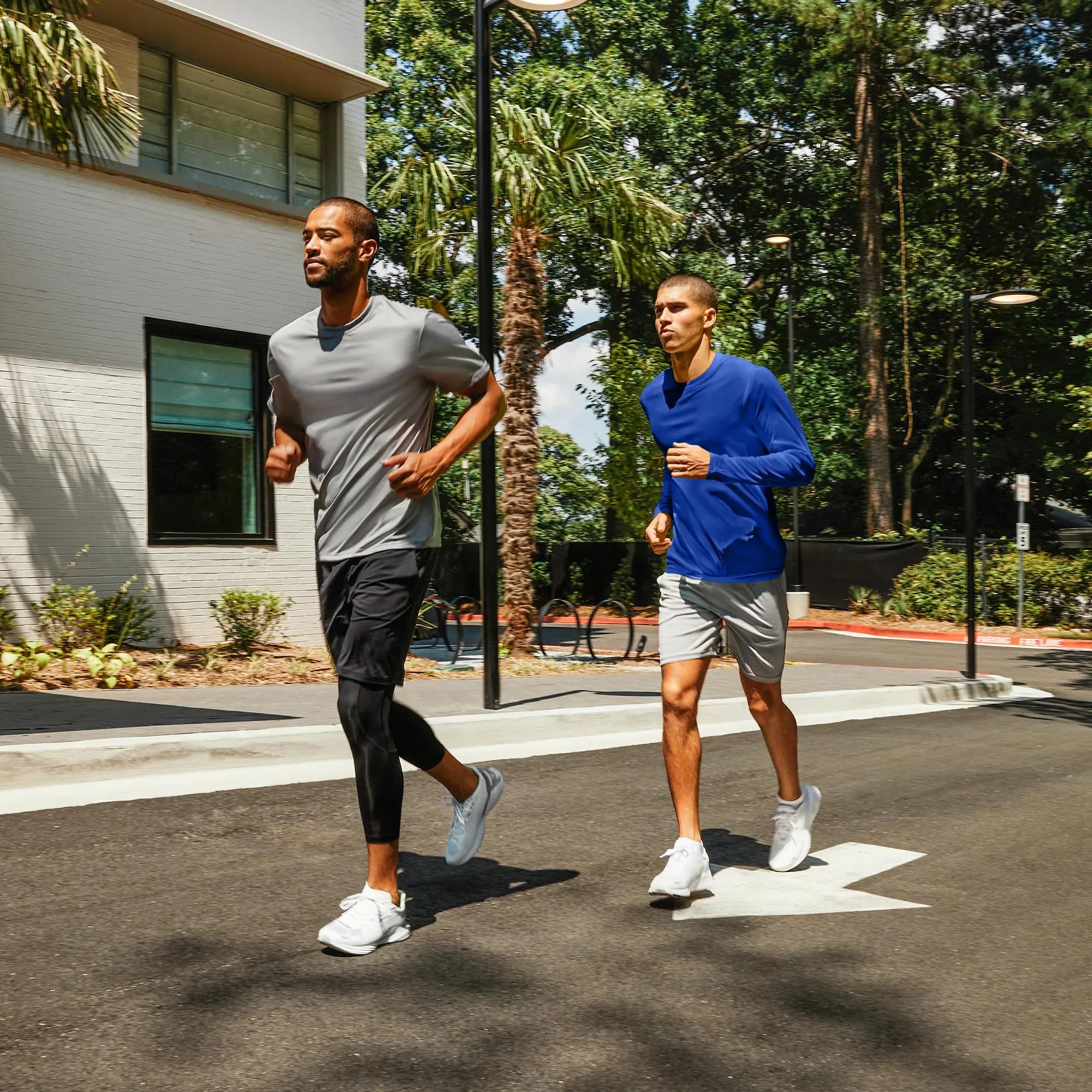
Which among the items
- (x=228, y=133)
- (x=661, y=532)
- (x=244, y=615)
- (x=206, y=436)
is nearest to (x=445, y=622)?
(x=244, y=615)

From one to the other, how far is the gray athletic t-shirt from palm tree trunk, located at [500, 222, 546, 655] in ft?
35.2

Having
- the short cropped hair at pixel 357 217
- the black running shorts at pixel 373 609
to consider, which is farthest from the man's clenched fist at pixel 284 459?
the short cropped hair at pixel 357 217

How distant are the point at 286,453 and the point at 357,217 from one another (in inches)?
30.2

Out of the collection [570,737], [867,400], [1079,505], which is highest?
[867,400]

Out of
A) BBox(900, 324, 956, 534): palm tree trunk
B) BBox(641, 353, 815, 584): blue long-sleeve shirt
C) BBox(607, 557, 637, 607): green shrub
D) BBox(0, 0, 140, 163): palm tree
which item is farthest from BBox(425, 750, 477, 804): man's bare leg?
BBox(900, 324, 956, 534): palm tree trunk

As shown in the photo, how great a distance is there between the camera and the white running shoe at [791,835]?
466cm

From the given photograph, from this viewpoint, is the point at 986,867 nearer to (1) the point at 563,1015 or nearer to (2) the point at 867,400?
(1) the point at 563,1015

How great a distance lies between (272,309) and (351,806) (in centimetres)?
940

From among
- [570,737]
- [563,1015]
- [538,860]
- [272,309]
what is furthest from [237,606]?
[563,1015]

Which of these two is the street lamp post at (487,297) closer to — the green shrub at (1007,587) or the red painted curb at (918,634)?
the red painted curb at (918,634)

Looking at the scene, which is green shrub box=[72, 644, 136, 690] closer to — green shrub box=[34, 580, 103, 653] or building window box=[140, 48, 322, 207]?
green shrub box=[34, 580, 103, 653]

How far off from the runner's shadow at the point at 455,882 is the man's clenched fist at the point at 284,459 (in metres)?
1.47

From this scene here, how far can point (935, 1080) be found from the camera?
2.79 metres

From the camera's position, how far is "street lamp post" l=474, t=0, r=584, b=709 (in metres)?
9.35
